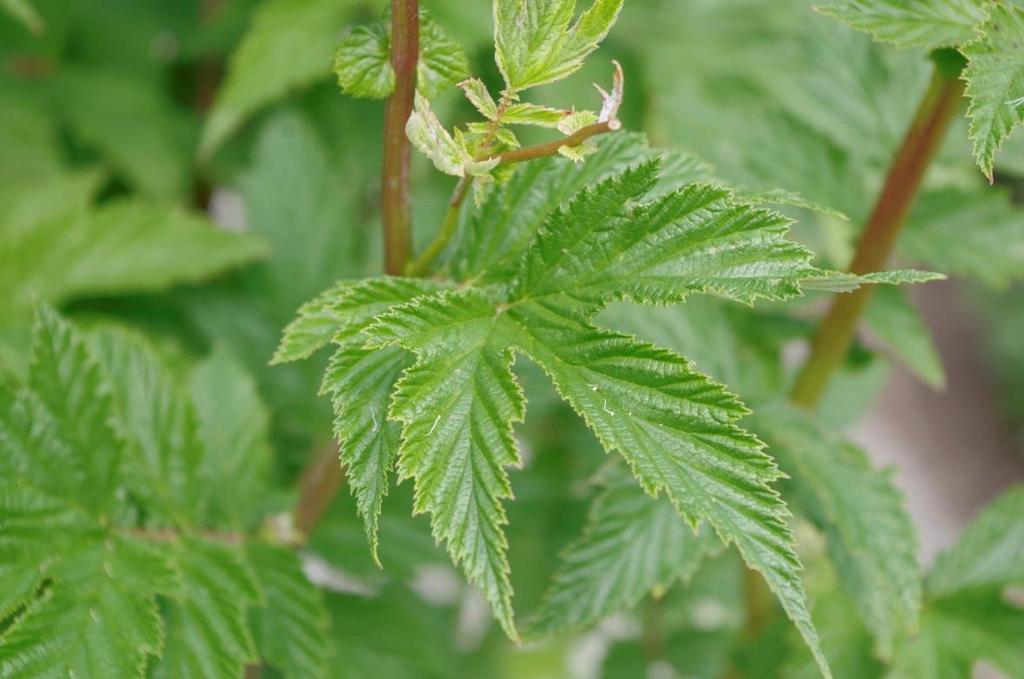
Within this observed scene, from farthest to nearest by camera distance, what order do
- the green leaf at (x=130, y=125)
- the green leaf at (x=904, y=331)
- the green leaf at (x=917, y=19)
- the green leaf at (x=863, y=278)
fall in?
the green leaf at (x=130, y=125) → the green leaf at (x=904, y=331) → the green leaf at (x=917, y=19) → the green leaf at (x=863, y=278)

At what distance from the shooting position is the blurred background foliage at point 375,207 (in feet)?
3.56

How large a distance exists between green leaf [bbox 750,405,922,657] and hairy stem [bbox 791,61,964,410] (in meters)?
0.08

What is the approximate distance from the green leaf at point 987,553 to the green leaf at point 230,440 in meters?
0.72

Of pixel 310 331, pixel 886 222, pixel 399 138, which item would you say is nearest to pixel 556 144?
pixel 399 138

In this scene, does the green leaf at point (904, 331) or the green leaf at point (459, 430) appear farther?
the green leaf at point (904, 331)

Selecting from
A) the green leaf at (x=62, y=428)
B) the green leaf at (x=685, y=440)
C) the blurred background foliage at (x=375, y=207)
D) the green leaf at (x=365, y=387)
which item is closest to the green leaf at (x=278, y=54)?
the blurred background foliage at (x=375, y=207)

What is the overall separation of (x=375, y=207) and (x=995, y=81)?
3.84ft

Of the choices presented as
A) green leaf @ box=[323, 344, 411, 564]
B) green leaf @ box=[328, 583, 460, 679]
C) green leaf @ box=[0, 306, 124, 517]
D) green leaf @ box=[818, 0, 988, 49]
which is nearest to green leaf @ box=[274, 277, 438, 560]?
green leaf @ box=[323, 344, 411, 564]

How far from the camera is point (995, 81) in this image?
2.15 feet

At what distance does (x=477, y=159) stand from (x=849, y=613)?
677 millimetres

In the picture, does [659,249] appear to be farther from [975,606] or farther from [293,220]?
[293,220]

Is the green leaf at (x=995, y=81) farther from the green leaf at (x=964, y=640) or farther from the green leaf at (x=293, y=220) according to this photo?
the green leaf at (x=293, y=220)

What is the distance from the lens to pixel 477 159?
661mm

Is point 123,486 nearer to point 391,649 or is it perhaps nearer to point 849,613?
point 391,649
